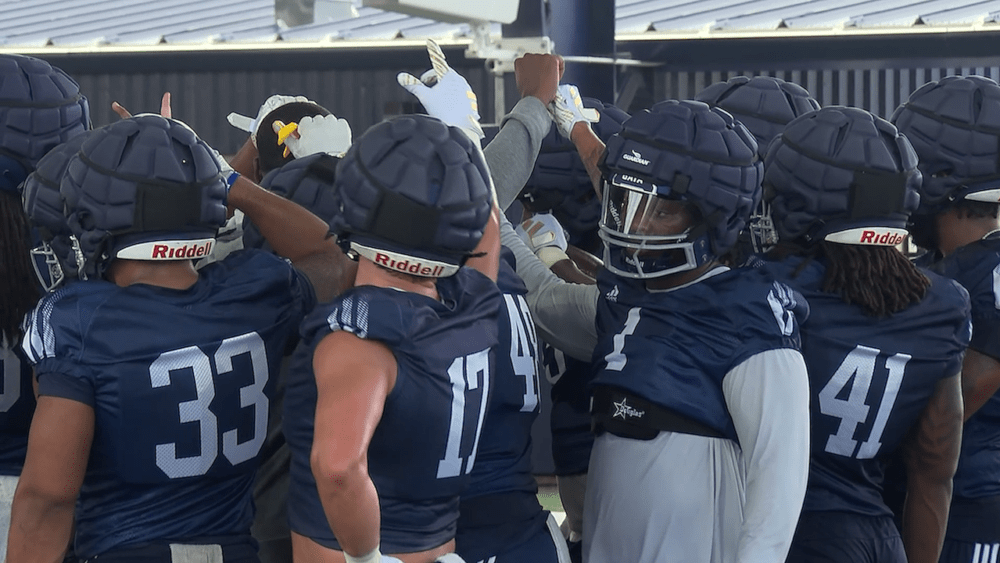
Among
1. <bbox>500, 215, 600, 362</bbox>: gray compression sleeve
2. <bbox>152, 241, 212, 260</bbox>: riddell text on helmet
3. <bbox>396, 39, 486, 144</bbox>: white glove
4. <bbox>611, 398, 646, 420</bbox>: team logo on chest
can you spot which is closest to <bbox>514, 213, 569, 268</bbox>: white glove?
<bbox>500, 215, 600, 362</bbox>: gray compression sleeve

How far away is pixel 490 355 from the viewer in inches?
108

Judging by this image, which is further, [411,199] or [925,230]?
[925,230]

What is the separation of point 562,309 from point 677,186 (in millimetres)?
577

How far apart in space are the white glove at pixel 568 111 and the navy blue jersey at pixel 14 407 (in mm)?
1623

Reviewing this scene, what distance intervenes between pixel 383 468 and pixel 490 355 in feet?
1.15

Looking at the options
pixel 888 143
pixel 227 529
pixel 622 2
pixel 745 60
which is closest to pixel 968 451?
pixel 888 143

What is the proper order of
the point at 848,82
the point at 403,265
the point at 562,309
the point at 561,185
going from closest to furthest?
the point at 403,265 → the point at 562,309 → the point at 561,185 → the point at 848,82

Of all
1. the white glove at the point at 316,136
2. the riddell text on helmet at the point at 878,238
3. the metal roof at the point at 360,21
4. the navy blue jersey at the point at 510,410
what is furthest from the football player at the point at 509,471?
the metal roof at the point at 360,21

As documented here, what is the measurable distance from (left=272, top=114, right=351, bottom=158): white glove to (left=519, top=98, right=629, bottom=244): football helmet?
0.62 meters

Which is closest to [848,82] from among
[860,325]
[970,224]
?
[970,224]

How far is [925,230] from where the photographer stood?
12.3 ft

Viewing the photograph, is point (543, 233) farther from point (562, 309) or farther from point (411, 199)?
point (411, 199)

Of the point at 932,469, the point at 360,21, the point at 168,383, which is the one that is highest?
the point at 360,21

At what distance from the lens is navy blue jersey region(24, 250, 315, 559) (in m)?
2.64
